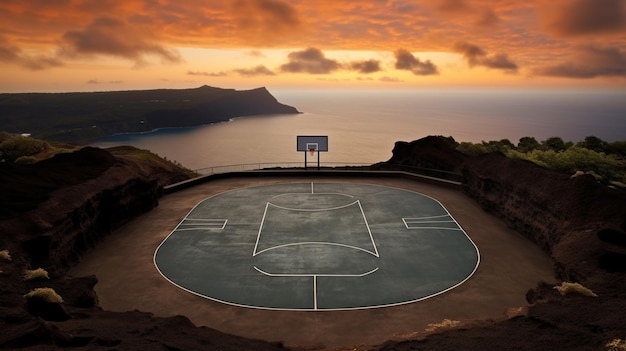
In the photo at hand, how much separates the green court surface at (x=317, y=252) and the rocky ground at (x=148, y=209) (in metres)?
5.25

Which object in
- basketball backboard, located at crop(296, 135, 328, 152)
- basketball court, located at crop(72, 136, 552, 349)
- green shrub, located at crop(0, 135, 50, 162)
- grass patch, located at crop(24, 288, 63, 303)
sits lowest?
basketball court, located at crop(72, 136, 552, 349)

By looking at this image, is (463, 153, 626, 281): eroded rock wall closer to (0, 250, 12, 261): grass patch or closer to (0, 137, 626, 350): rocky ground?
(0, 137, 626, 350): rocky ground

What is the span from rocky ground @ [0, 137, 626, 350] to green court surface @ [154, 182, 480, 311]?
5.25m

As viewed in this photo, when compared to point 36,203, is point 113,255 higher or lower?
lower

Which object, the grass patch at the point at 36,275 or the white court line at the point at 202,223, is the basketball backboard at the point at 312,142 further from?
the grass patch at the point at 36,275

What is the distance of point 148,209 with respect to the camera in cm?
3891

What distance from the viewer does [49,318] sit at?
1600 cm

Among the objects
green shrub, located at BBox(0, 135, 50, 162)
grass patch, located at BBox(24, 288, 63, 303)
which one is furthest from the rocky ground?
green shrub, located at BBox(0, 135, 50, 162)

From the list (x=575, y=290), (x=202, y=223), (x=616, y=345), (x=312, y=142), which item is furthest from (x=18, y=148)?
(x=616, y=345)

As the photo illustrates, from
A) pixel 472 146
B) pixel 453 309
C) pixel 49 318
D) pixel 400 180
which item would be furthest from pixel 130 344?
pixel 472 146

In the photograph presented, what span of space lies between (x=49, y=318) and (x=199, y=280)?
9.66m

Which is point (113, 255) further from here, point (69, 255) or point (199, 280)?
point (199, 280)

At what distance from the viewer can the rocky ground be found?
14180mm

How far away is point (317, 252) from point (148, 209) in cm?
1852
